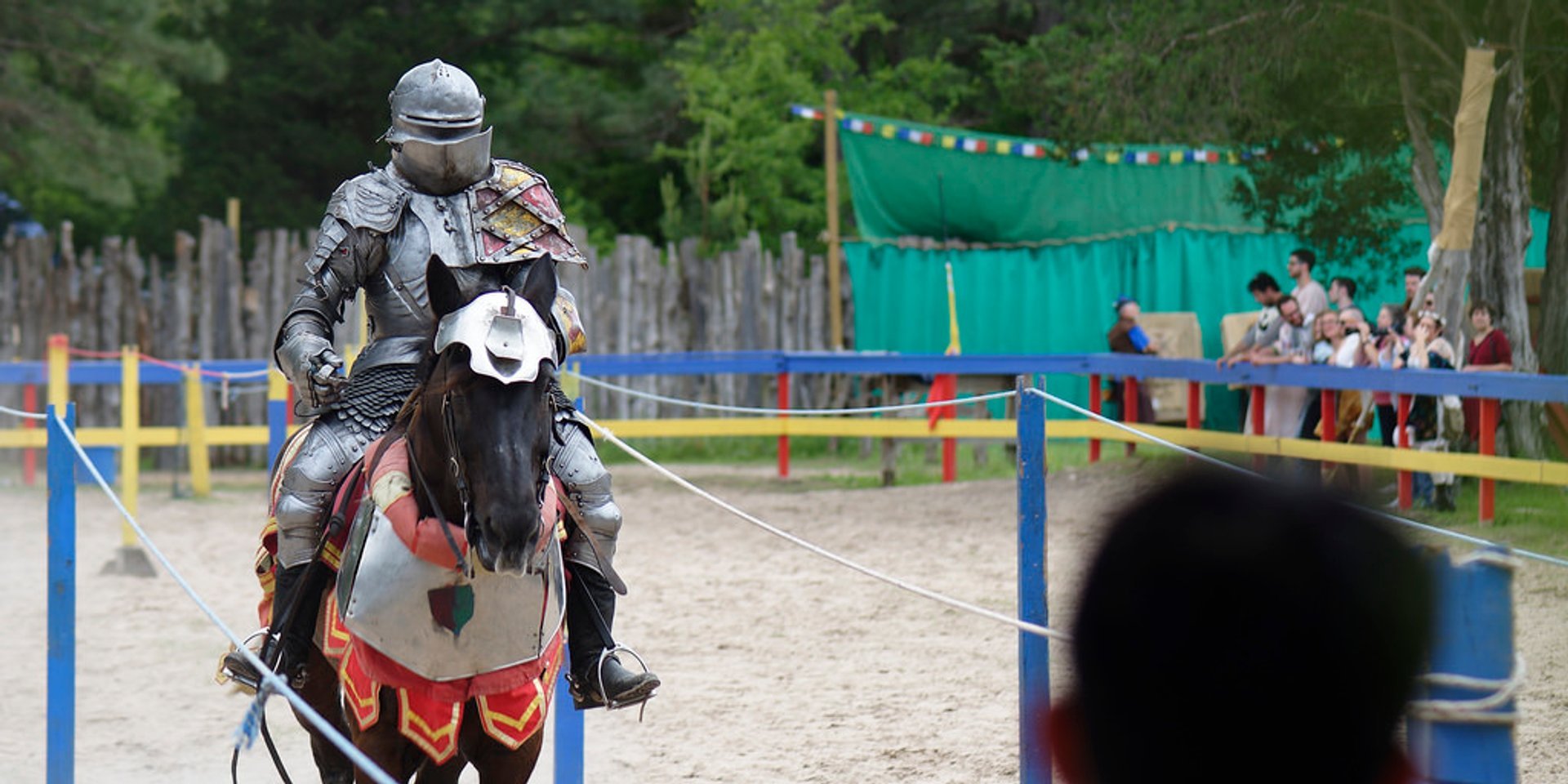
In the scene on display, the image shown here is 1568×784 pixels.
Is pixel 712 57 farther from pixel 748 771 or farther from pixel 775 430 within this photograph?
pixel 748 771

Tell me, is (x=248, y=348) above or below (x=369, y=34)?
below

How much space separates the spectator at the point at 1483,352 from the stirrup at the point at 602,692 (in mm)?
6944

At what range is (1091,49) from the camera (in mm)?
13367

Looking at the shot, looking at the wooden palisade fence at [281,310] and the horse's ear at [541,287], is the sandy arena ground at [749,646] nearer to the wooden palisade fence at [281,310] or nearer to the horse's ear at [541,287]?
the horse's ear at [541,287]

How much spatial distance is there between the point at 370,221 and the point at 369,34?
17.3 m

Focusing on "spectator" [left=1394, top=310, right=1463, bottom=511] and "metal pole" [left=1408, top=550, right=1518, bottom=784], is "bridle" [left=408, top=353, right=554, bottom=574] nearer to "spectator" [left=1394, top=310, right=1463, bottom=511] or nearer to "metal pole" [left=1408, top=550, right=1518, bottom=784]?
"metal pole" [left=1408, top=550, right=1518, bottom=784]

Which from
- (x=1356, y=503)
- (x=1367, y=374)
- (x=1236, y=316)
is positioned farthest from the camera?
(x=1236, y=316)

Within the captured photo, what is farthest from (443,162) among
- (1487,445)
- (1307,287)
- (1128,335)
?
(1128,335)

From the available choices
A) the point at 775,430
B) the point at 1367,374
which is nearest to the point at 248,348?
the point at 775,430

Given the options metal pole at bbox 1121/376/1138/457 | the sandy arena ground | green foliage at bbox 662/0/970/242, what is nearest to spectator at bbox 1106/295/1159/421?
metal pole at bbox 1121/376/1138/457

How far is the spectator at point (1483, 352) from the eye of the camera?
32.9ft

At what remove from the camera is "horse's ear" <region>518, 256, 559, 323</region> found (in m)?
3.81

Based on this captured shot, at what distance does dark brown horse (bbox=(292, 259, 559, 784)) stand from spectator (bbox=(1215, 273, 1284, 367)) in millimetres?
8114

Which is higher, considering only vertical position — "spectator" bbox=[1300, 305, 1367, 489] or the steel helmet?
the steel helmet
